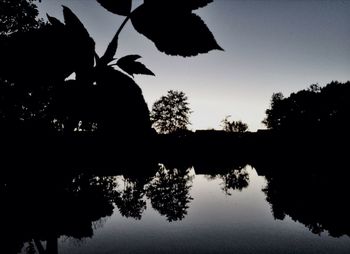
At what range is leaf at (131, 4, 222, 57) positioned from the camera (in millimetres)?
469

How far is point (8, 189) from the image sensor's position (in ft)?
1.88

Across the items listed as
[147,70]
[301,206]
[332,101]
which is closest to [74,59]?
[147,70]

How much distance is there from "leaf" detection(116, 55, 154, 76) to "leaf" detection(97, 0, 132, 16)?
9cm

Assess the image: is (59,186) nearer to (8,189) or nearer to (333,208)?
(8,189)

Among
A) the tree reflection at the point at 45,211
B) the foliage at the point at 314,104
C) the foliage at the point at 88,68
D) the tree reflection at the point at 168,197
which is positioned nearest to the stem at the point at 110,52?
the foliage at the point at 88,68

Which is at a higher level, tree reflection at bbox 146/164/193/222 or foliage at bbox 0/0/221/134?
foliage at bbox 0/0/221/134

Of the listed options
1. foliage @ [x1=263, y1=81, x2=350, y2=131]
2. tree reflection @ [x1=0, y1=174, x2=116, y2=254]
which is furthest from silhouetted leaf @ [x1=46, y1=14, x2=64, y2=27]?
foliage @ [x1=263, y1=81, x2=350, y2=131]

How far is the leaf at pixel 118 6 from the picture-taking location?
0.52 meters

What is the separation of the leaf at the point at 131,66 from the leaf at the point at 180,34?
0.23ft

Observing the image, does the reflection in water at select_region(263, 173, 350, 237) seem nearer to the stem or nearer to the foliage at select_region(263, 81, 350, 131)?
the stem

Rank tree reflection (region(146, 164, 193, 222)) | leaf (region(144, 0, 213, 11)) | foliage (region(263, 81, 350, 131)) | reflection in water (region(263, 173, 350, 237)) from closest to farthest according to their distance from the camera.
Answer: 1. leaf (region(144, 0, 213, 11))
2. reflection in water (region(263, 173, 350, 237))
3. tree reflection (region(146, 164, 193, 222))
4. foliage (region(263, 81, 350, 131))

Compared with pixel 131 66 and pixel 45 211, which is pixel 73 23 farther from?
pixel 45 211

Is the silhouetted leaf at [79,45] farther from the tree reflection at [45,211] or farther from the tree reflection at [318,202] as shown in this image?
the tree reflection at [318,202]

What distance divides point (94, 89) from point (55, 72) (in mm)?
74
